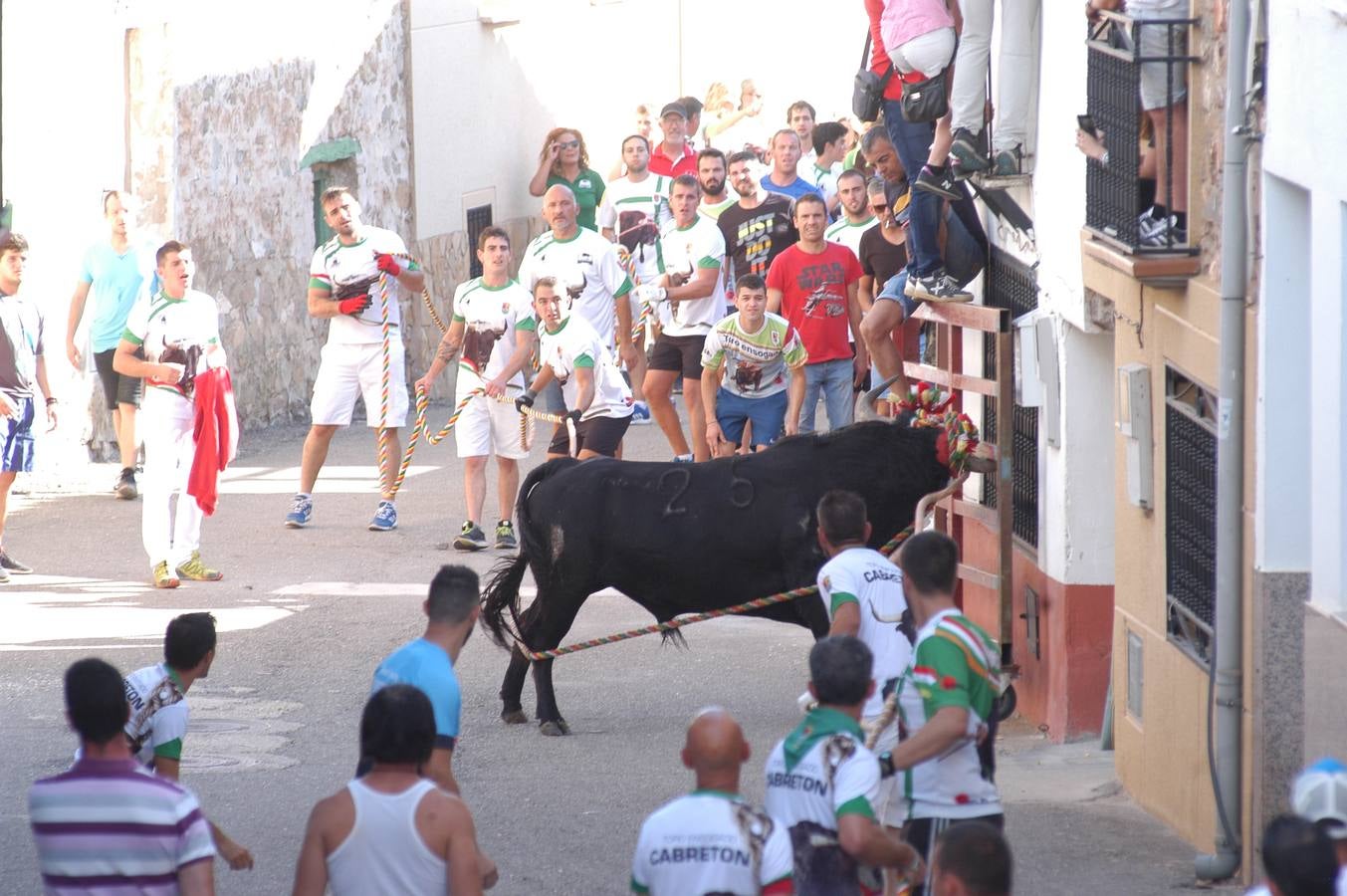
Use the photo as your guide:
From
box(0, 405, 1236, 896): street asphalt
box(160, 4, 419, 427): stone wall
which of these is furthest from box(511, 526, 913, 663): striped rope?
box(160, 4, 419, 427): stone wall

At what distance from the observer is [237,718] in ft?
33.9

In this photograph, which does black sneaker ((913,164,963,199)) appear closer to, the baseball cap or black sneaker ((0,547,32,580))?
black sneaker ((0,547,32,580))

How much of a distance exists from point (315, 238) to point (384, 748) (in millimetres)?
16801

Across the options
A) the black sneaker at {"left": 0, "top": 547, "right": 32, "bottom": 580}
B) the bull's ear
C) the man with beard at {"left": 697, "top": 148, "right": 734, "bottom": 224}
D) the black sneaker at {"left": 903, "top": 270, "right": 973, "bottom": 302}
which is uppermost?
the man with beard at {"left": 697, "top": 148, "right": 734, "bottom": 224}

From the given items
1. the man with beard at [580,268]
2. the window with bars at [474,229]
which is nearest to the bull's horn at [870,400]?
the man with beard at [580,268]

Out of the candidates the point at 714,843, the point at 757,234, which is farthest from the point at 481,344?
the point at 714,843

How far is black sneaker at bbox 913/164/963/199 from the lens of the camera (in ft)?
36.2

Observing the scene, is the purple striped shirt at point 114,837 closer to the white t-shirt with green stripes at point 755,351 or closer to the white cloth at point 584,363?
the white cloth at point 584,363

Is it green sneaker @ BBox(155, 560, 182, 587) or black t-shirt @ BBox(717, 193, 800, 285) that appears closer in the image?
green sneaker @ BBox(155, 560, 182, 587)

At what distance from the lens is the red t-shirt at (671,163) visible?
21.9m

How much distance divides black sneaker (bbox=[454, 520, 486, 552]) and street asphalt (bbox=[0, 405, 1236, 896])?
0.55ft

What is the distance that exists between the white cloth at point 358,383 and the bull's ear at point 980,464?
19.0 ft

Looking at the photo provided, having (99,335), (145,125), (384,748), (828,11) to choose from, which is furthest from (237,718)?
(828,11)

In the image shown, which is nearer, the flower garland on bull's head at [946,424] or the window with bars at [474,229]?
the flower garland on bull's head at [946,424]
